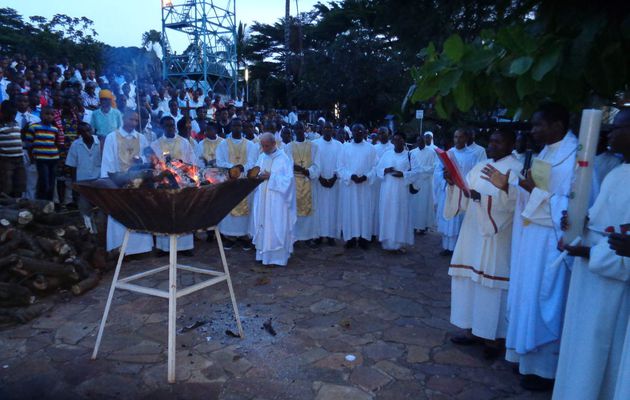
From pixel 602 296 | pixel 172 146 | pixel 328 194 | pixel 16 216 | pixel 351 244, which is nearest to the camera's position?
pixel 602 296

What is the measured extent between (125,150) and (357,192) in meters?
3.96

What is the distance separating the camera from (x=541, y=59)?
5.54ft

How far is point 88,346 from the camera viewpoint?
4383 millimetres

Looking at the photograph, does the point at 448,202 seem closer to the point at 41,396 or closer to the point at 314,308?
the point at 314,308

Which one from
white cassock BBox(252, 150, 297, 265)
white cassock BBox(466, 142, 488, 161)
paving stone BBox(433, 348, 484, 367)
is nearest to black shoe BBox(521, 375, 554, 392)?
paving stone BBox(433, 348, 484, 367)

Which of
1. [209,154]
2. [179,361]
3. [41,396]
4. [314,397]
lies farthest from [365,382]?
[209,154]

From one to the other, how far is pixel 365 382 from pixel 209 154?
19.4ft

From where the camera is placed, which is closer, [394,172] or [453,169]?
[453,169]

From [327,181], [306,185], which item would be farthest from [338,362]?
[327,181]

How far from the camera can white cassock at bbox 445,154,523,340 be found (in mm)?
3992

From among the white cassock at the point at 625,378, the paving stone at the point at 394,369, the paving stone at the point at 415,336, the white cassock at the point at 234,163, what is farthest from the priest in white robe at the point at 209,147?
the white cassock at the point at 625,378

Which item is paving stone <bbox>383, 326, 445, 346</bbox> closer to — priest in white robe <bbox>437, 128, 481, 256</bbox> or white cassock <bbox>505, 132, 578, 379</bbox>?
white cassock <bbox>505, 132, 578, 379</bbox>

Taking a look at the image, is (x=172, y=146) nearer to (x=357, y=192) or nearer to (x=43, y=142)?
(x=43, y=142)

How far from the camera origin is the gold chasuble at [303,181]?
323 inches
